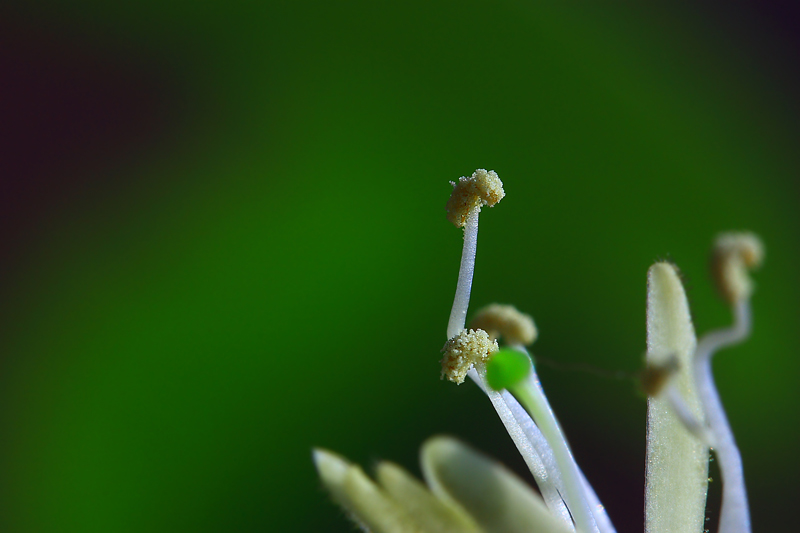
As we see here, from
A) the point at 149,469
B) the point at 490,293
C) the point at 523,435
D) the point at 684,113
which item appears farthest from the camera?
the point at 684,113

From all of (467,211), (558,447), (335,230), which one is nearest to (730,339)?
(558,447)

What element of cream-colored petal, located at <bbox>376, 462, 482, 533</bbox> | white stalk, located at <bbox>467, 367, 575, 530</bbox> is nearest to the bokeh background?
white stalk, located at <bbox>467, 367, 575, 530</bbox>

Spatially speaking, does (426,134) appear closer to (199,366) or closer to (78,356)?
(199,366)

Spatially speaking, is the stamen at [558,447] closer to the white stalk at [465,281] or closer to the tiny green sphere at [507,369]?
the tiny green sphere at [507,369]

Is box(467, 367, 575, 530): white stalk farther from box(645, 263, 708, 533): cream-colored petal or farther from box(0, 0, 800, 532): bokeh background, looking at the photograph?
box(0, 0, 800, 532): bokeh background

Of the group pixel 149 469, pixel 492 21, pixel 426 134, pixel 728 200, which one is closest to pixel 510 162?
pixel 426 134
